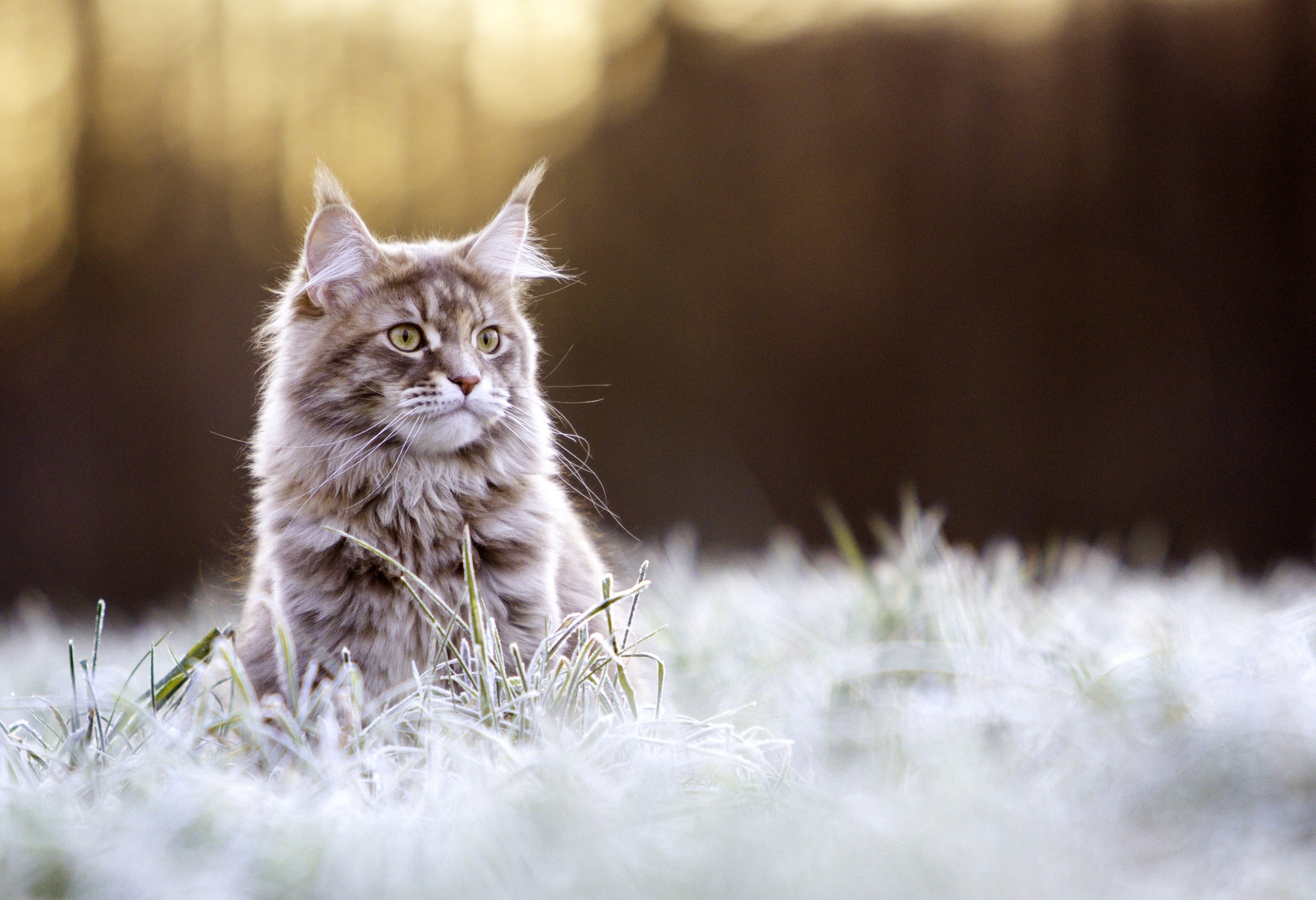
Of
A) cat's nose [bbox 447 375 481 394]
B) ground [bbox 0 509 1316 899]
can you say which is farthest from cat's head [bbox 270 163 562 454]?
ground [bbox 0 509 1316 899]

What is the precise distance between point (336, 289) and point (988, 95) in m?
3.36

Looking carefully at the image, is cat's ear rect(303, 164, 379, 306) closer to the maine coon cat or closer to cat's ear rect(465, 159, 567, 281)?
the maine coon cat

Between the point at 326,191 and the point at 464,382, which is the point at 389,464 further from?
the point at 326,191

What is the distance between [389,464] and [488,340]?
324 millimetres

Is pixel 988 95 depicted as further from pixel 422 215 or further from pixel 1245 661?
pixel 1245 661

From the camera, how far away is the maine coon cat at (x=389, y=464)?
136 cm

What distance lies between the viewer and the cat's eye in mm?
1548

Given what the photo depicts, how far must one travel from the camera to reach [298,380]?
5.10ft

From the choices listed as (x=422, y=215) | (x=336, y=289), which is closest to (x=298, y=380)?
(x=336, y=289)

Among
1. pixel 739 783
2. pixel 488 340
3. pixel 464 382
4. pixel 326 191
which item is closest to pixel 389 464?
pixel 464 382

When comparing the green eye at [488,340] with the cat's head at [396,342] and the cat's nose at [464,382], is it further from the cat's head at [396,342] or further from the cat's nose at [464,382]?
the cat's nose at [464,382]

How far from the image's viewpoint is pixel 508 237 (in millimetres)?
1785

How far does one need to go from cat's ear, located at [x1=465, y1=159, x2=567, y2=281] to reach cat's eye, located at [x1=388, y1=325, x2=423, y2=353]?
0.76 ft

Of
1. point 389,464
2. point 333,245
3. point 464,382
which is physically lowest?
point 389,464
